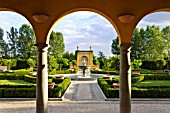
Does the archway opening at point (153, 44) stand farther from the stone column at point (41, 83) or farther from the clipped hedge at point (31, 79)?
the stone column at point (41, 83)

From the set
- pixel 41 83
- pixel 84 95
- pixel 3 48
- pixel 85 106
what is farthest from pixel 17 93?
pixel 3 48

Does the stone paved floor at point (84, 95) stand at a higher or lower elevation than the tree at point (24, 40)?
lower

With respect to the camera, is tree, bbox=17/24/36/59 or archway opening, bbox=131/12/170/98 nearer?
archway opening, bbox=131/12/170/98

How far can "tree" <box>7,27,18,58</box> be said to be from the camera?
3803 centimetres

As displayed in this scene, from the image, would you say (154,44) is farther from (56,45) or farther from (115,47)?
(56,45)

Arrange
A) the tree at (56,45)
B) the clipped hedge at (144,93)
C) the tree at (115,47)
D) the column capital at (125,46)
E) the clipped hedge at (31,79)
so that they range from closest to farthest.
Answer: the column capital at (125,46)
the clipped hedge at (144,93)
the clipped hedge at (31,79)
the tree at (56,45)
the tree at (115,47)

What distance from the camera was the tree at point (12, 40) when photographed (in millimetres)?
38031

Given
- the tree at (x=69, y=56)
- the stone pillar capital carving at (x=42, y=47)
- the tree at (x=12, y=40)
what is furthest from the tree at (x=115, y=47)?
the stone pillar capital carving at (x=42, y=47)

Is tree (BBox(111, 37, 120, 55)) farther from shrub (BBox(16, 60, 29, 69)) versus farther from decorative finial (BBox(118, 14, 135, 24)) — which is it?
decorative finial (BBox(118, 14, 135, 24))

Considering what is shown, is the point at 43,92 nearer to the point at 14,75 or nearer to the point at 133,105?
the point at 133,105

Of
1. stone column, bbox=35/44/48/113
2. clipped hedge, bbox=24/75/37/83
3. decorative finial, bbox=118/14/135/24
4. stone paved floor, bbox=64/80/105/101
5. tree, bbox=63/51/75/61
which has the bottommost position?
stone paved floor, bbox=64/80/105/101

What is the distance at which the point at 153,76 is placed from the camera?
56.3 ft

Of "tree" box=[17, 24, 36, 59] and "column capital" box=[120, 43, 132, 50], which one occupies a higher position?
"tree" box=[17, 24, 36, 59]

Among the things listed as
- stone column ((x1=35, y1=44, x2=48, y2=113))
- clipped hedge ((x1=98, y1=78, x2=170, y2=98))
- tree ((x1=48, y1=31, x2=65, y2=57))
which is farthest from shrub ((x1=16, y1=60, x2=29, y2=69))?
stone column ((x1=35, y1=44, x2=48, y2=113))
